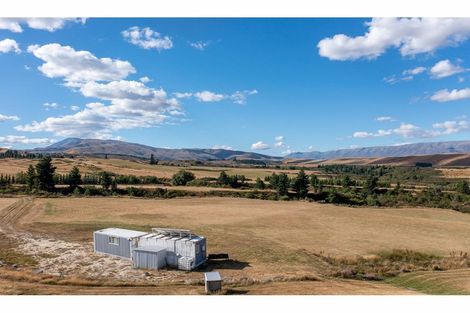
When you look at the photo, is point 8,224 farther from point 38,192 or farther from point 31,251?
point 38,192

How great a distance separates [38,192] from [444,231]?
87.4 m

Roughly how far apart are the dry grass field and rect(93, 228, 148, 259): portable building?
1.03 meters

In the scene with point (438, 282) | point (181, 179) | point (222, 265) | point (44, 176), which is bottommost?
point (438, 282)

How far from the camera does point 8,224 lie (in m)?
55.1

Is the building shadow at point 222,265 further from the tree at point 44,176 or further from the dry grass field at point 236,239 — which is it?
the tree at point 44,176

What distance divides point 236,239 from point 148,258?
14.9m

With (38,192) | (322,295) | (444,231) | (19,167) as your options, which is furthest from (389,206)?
(19,167)

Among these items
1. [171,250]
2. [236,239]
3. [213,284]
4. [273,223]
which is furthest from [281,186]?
[213,284]

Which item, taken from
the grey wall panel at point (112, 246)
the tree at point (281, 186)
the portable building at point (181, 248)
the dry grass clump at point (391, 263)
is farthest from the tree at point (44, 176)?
the dry grass clump at point (391, 263)

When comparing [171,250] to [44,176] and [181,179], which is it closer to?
[44,176]

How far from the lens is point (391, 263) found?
3897 centimetres

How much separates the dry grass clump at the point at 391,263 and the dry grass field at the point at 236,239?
185 cm

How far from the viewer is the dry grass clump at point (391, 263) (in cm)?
3522

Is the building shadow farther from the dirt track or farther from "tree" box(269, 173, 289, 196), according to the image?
"tree" box(269, 173, 289, 196)
